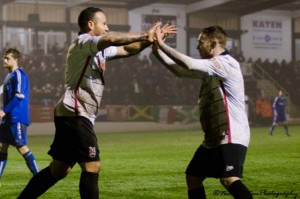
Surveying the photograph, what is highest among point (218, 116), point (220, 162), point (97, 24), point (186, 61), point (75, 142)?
point (97, 24)

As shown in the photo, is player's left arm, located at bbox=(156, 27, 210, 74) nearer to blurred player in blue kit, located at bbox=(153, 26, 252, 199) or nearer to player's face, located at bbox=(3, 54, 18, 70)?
blurred player in blue kit, located at bbox=(153, 26, 252, 199)

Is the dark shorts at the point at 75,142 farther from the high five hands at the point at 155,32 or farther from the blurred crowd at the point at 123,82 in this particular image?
the blurred crowd at the point at 123,82

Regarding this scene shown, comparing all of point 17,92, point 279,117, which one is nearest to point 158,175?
point 17,92

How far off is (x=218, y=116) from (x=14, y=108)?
4.41m

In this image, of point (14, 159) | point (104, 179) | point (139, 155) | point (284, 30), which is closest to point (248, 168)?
point (104, 179)

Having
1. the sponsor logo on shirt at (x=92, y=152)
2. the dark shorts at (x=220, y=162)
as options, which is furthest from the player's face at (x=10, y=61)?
the dark shorts at (x=220, y=162)

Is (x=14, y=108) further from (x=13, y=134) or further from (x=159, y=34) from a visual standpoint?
(x=159, y=34)

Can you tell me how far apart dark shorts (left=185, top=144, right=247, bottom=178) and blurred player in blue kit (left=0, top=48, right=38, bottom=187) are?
12.9 feet

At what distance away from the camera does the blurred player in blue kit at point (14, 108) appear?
340 inches

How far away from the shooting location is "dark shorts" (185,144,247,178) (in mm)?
5141

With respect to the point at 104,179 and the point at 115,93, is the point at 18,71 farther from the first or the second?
the point at 115,93

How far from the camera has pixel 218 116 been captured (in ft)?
17.3

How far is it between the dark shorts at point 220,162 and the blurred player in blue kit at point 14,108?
3.95 metres

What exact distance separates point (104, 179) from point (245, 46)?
29349 millimetres
